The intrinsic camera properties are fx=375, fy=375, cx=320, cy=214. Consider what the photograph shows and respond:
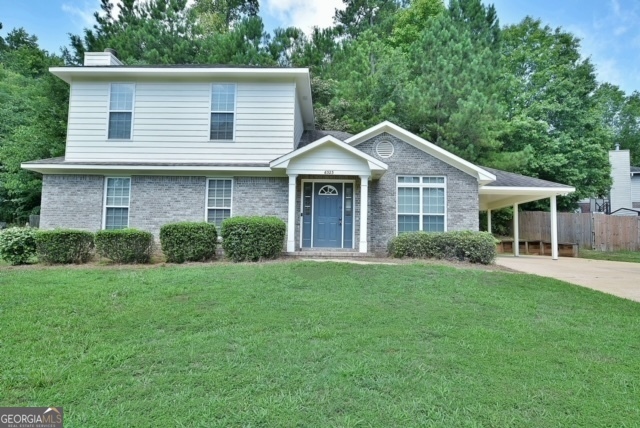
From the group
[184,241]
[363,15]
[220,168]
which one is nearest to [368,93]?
[220,168]

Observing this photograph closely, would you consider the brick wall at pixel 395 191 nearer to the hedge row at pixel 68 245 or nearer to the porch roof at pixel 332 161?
the porch roof at pixel 332 161

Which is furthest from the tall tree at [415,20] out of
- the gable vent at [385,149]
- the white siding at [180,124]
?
the white siding at [180,124]

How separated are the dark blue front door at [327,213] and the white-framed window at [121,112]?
6.15 metres

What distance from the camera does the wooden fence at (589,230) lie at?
17891mm

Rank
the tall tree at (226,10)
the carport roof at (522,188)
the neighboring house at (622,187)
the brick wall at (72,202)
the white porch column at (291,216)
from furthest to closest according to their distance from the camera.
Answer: the neighboring house at (622,187)
the tall tree at (226,10)
the carport roof at (522,188)
the brick wall at (72,202)
the white porch column at (291,216)

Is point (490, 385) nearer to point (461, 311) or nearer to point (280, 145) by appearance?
point (461, 311)

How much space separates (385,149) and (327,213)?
2.76m

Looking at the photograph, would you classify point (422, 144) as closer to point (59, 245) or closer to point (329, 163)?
point (329, 163)

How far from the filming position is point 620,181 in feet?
89.9

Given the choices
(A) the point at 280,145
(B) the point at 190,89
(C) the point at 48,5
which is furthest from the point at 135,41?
(A) the point at 280,145

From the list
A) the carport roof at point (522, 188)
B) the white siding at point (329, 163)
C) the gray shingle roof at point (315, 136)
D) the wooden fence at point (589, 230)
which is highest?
the gray shingle roof at point (315, 136)

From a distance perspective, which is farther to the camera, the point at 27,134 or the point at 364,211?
the point at 27,134

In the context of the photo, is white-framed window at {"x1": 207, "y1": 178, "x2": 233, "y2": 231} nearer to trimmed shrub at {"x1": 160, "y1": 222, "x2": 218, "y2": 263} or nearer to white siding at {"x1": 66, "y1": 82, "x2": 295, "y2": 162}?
white siding at {"x1": 66, "y1": 82, "x2": 295, "y2": 162}

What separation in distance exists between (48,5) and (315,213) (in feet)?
64.0
